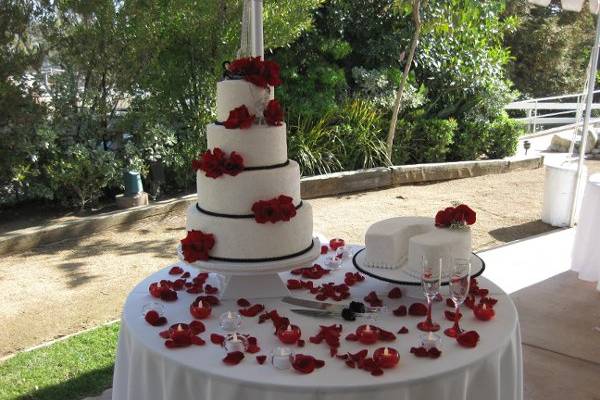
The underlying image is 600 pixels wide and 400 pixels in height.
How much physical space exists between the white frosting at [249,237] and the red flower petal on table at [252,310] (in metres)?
0.20

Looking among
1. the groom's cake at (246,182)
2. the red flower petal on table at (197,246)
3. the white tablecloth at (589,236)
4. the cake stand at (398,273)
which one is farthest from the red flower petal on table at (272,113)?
the white tablecloth at (589,236)

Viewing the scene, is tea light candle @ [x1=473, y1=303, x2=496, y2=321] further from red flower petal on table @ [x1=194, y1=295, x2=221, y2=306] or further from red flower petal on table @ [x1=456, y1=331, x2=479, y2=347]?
red flower petal on table @ [x1=194, y1=295, x2=221, y2=306]

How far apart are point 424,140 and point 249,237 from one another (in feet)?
27.8

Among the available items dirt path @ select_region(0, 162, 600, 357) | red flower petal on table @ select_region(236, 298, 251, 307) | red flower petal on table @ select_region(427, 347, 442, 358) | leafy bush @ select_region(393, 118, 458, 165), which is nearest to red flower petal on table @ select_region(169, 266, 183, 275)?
red flower petal on table @ select_region(236, 298, 251, 307)

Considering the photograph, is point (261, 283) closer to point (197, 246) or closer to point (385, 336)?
point (197, 246)

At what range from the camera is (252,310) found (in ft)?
7.54

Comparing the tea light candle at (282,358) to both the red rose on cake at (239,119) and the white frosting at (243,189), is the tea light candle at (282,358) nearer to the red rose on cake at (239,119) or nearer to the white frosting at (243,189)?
the white frosting at (243,189)

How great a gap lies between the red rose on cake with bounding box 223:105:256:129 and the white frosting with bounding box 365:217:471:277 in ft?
2.38

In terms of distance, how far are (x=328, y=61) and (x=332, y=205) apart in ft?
10.8

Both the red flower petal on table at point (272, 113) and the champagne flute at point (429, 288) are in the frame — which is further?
the red flower petal on table at point (272, 113)

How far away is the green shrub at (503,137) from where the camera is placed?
1074cm

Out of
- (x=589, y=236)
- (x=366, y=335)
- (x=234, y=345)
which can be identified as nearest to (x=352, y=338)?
(x=366, y=335)

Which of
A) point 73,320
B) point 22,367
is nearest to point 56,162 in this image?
point 73,320

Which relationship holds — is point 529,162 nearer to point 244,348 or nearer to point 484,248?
point 484,248
